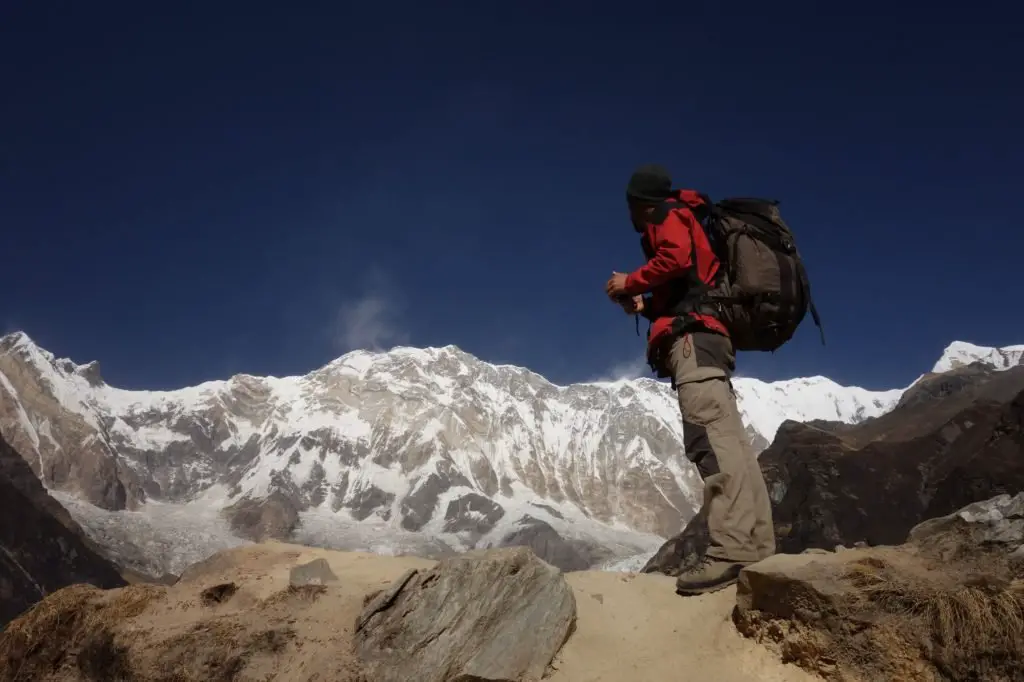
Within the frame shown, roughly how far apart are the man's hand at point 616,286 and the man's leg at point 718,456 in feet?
2.12

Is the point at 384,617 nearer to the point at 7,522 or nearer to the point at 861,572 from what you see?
the point at 861,572

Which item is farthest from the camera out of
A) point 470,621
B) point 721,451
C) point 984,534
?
point 721,451

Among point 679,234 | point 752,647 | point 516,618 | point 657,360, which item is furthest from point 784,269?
point 516,618

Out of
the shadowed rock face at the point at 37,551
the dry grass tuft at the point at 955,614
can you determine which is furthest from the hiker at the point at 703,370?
the shadowed rock face at the point at 37,551

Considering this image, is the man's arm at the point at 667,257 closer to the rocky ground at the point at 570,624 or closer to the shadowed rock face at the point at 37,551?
the rocky ground at the point at 570,624

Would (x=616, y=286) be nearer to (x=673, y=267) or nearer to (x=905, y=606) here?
(x=673, y=267)

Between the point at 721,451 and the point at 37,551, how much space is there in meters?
132

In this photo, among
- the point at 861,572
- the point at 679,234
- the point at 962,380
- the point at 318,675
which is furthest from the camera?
the point at 962,380

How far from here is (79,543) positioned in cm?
11644

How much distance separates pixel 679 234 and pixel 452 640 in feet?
11.7

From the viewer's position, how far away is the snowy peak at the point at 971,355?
17088 centimetres

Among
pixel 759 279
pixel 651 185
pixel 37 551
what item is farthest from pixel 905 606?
pixel 37 551

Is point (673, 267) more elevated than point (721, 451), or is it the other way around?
point (673, 267)

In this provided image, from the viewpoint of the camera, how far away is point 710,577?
5379mm
